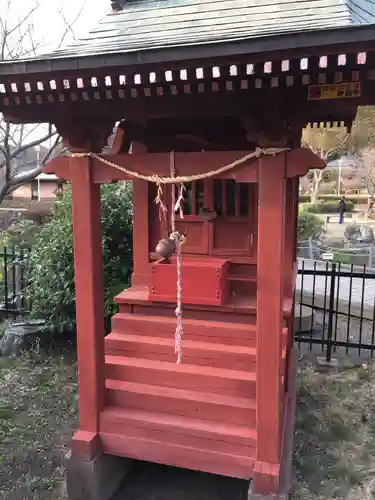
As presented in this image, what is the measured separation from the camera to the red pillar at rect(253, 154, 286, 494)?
370cm

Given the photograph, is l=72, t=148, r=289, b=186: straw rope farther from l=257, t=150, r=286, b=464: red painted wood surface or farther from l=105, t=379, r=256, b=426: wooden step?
l=105, t=379, r=256, b=426: wooden step

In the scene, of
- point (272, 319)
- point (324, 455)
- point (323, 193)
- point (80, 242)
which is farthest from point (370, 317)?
point (323, 193)

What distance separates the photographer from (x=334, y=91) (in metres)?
3.31

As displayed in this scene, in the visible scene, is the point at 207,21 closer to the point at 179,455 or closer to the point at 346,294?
the point at 179,455

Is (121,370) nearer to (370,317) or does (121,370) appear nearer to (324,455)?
(324,455)

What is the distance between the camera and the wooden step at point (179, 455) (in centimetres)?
418

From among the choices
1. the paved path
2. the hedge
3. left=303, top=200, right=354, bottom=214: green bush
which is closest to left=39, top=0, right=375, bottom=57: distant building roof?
the paved path

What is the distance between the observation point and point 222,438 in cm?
423

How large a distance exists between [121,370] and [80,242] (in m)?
1.50

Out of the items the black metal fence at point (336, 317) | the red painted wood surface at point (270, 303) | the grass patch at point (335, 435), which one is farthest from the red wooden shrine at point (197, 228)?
the black metal fence at point (336, 317)

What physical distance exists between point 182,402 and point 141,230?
2.13m

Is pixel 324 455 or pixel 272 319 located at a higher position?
pixel 272 319

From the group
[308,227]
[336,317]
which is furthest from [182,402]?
[308,227]

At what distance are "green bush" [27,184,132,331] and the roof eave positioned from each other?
4.66 meters
